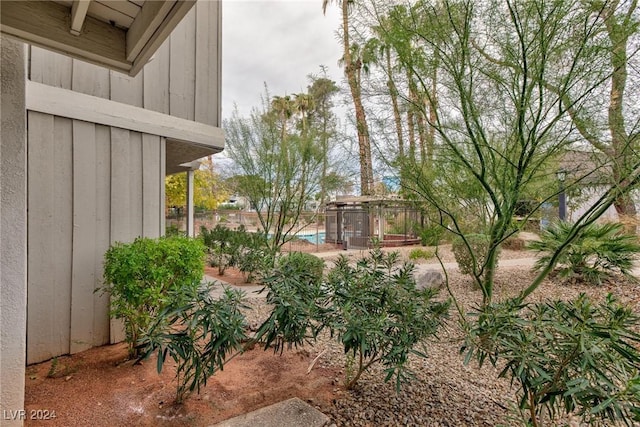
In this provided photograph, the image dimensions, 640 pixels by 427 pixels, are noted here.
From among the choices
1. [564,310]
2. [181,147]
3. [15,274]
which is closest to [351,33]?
[181,147]

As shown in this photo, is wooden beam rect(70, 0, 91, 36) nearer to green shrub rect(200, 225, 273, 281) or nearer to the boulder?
green shrub rect(200, 225, 273, 281)

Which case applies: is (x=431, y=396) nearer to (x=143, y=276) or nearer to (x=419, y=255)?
(x=143, y=276)

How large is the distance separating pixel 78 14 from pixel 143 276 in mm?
1860

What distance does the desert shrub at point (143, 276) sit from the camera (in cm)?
248

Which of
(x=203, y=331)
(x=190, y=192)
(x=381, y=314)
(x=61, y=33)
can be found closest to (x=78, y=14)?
(x=61, y=33)

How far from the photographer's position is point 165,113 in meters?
3.46

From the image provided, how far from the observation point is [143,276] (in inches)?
99.0

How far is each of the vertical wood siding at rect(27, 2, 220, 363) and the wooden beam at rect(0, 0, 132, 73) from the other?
1.24m

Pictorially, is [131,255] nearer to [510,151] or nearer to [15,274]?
[15,274]

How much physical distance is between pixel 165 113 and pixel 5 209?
220 centimetres

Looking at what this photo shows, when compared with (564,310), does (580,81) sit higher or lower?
higher

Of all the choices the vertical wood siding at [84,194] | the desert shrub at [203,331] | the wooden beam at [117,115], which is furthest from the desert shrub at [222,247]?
the desert shrub at [203,331]

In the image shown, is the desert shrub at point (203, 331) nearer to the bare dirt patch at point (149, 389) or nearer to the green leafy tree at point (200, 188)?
the bare dirt patch at point (149, 389)

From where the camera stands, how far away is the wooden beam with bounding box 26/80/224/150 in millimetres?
2631
